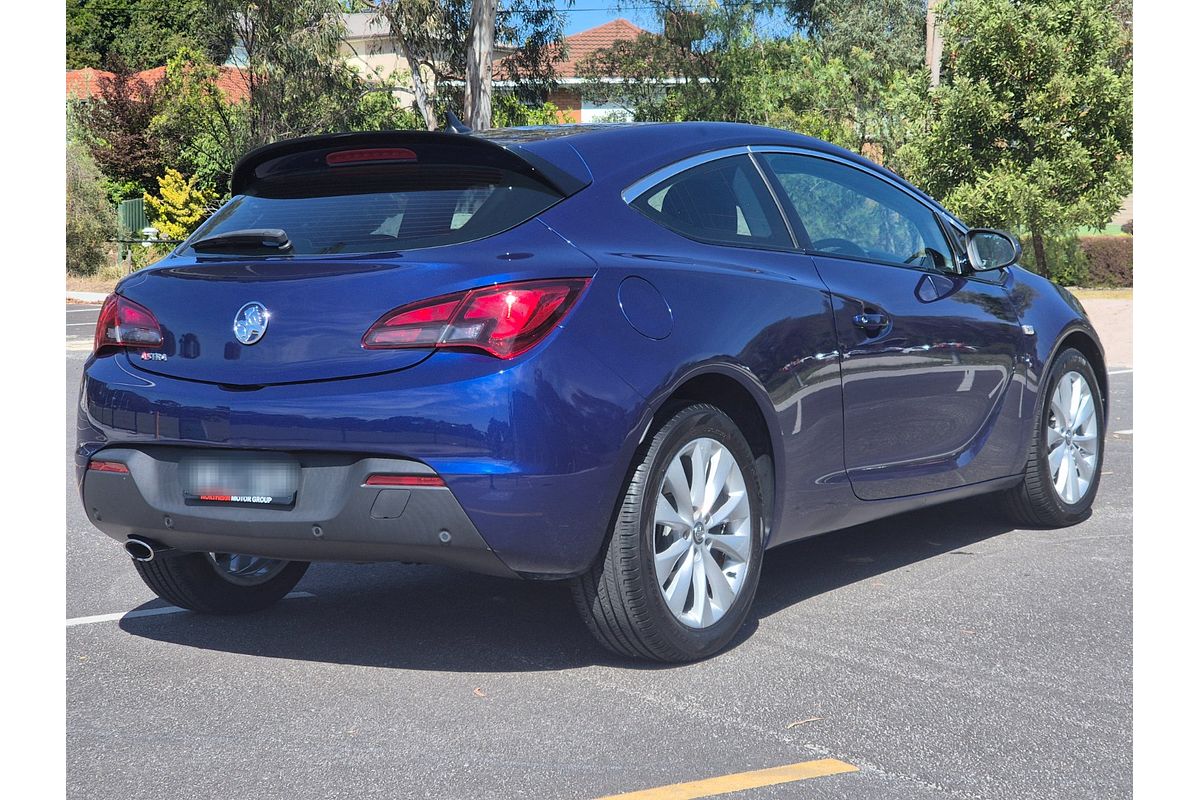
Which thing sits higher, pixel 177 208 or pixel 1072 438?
pixel 177 208

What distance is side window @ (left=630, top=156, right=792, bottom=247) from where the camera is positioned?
15.1ft

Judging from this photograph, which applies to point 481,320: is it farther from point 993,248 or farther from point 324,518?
point 993,248

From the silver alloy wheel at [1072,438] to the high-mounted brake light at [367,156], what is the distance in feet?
10.8

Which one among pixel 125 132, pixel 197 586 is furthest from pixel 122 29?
pixel 197 586

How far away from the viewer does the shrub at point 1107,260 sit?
1138 inches

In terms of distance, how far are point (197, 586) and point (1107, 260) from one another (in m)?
26.9

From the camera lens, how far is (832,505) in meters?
5.00

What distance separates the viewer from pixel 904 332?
17.3ft

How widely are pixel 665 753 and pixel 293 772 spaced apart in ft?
3.02

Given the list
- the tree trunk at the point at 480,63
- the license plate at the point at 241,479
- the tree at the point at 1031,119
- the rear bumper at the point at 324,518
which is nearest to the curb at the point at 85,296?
the tree trunk at the point at 480,63

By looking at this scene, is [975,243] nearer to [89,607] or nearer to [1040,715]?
[1040,715]

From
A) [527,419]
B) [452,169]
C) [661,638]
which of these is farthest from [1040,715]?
[452,169]

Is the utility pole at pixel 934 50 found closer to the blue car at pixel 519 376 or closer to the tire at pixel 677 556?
the blue car at pixel 519 376

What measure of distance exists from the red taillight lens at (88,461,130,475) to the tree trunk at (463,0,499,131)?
2180 cm
